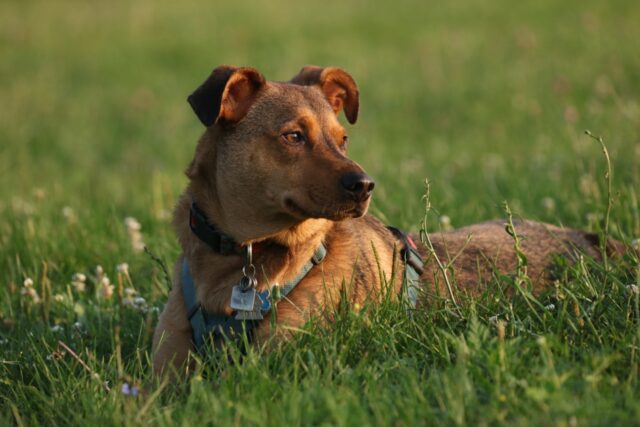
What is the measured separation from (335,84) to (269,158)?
962 millimetres

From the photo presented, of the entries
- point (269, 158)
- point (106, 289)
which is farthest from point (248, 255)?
point (106, 289)

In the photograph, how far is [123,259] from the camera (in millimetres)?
5621

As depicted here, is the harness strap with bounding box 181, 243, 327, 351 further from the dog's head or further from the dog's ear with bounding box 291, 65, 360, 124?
the dog's ear with bounding box 291, 65, 360, 124

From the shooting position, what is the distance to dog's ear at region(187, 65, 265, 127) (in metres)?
4.06

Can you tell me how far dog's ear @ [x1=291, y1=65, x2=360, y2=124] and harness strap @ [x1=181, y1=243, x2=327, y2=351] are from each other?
1.05m

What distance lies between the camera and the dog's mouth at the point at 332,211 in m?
3.80

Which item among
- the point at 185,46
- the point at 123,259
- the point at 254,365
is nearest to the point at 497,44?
the point at 185,46

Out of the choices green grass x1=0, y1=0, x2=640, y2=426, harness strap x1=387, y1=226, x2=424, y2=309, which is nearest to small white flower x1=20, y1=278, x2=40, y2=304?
green grass x1=0, y1=0, x2=640, y2=426

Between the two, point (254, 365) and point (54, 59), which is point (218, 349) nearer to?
point (254, 365)

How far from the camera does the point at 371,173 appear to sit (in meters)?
7.80

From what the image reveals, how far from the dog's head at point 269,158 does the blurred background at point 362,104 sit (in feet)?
3.61

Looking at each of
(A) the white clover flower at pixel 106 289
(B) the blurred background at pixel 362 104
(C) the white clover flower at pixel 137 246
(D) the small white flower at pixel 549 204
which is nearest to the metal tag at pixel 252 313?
(A) the white clover flower at pixel 106 289

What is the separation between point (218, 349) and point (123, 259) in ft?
6.89

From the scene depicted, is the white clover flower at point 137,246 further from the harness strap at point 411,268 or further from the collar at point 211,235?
the harness strap at point 411,268
